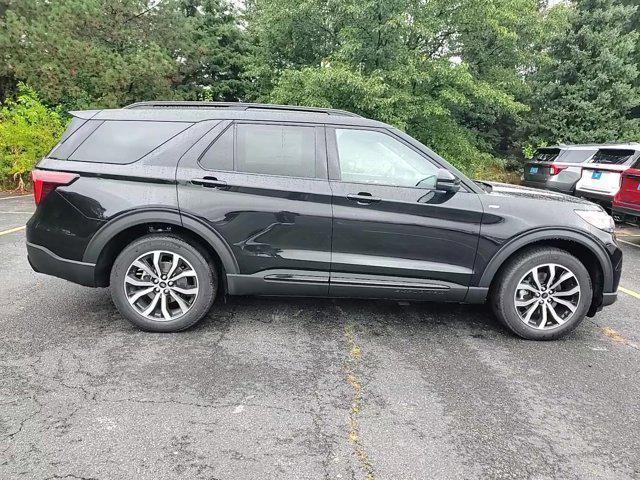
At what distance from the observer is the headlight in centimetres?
378

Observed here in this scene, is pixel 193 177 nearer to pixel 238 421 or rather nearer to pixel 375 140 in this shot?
pixel 375 140

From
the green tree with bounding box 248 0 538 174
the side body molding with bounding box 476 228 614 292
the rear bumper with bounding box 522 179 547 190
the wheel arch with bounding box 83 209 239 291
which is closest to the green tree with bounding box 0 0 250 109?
the green tree with bounding box 248 0 538 174

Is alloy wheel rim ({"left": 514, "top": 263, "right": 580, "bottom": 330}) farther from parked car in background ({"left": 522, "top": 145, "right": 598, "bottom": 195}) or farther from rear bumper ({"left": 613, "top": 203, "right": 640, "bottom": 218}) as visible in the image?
parked car in background ({"left": 522, "top": 145, "right": 598, "bottom": 195})

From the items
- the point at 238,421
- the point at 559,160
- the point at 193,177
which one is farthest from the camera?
the point at 559,160

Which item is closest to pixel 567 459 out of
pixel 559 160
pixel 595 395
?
pixel 595 395

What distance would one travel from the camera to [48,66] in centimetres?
1328

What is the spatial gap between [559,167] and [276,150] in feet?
27.7

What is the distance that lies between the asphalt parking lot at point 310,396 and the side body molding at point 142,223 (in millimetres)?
662

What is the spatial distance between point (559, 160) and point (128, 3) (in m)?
13.3

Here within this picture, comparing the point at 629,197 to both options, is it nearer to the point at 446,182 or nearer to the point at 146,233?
the point at 446,182

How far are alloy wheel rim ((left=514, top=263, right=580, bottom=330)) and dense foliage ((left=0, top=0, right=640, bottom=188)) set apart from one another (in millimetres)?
8285

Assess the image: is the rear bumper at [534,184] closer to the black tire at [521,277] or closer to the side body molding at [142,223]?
the black tire at [521,277]

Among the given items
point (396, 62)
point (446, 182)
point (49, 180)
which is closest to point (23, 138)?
point (396, 62)

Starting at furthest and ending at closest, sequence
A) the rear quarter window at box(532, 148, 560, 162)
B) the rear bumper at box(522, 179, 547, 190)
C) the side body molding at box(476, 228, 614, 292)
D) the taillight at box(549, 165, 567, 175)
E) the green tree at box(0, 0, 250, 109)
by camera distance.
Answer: the green tree at box(0, 0, 250, 109) < the rear quarter window at box(532, 148, 560, 162) < the rear bumper at box(522, 179, 547, 190) < the taillight at box(549, 165, 567, 175) < the side body molding at box(476, 228, 614, 292)
